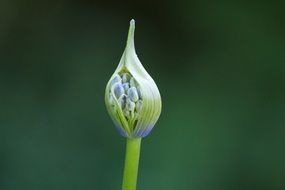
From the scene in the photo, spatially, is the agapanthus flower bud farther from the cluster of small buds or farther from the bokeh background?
the bokeh background

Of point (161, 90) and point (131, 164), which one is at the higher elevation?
point (161, 90)

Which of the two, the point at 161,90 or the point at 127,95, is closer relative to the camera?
the point at 127,95

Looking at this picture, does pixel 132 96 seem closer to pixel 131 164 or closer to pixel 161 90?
pixel 131 164

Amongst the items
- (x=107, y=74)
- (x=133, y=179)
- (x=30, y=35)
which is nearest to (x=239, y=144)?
(x=107, y=74)

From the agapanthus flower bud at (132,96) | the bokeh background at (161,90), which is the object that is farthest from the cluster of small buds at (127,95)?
the bokeh background at (161,90)

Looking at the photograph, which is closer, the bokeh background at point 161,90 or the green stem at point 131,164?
the green stem at point 131,164

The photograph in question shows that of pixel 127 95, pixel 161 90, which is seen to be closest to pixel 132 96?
pixel 127 95

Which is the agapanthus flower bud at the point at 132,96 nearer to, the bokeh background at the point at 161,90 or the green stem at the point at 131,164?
the green stem at the point at 131,164

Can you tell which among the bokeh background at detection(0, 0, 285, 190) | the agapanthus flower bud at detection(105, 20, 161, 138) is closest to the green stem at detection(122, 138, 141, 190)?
the agapanthus flower bud at detection(105, 20, 161, 138)
